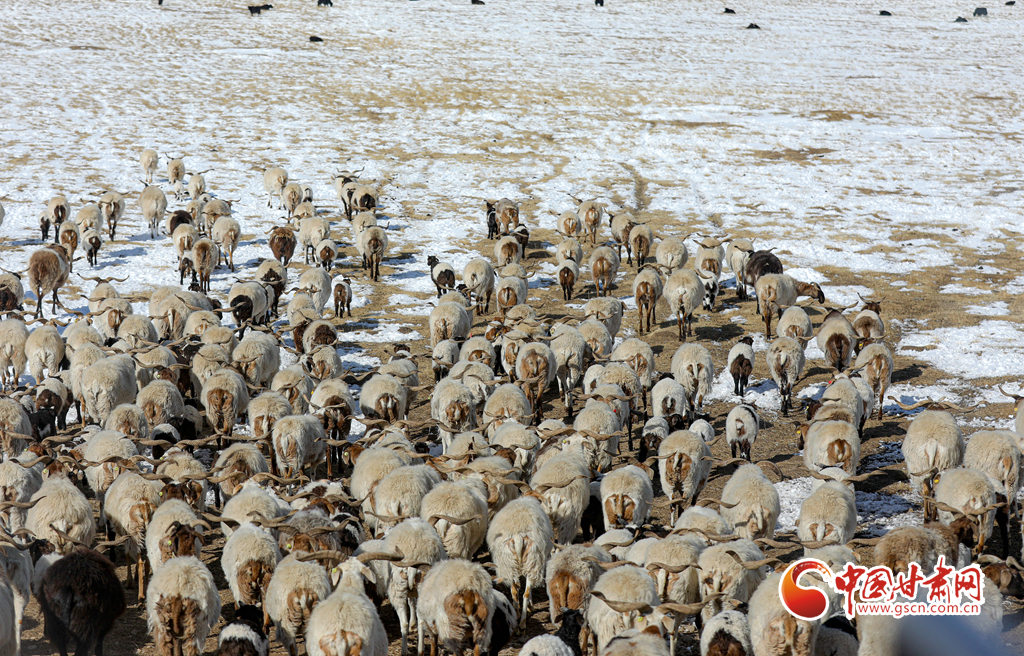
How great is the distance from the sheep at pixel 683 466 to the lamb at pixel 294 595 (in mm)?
4668

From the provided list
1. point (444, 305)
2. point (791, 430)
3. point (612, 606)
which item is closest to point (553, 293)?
point (444, 305)

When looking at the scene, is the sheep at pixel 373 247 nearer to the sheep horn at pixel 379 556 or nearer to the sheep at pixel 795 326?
the sheep at pixel 795 326

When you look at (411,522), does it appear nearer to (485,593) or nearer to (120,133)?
(485,593)

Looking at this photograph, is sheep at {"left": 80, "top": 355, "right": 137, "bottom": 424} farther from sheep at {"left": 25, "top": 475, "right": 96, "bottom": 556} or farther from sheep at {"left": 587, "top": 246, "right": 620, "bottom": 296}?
sheep at {"left": 587, "top": 246, "right": 620, "bottom": 296}

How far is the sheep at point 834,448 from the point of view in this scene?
10.4 meters

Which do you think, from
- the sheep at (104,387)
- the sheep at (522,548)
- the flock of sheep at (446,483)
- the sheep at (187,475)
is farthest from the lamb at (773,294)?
the sheep at (104,387)

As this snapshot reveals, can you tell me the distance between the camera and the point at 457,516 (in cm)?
843

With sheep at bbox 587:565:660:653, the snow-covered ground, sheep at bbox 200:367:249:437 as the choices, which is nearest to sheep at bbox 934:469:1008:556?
the snow-covered ground

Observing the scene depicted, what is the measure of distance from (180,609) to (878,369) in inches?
438

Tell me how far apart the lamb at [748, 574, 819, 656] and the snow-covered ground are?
357cm

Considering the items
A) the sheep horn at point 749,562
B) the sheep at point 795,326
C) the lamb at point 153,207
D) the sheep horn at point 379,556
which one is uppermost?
the lamb at point 153,207

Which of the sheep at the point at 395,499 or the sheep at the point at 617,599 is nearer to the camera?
the sheep at the point at 617,599

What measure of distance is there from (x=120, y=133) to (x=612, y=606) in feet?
105

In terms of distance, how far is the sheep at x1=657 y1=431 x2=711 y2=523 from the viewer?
1022 centimetres
